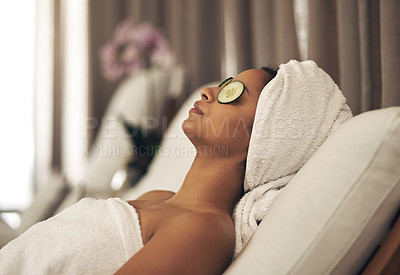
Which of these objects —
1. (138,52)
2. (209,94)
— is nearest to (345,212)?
(209,94)

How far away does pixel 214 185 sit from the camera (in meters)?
0.98

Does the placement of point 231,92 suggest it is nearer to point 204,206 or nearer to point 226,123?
point 226,123

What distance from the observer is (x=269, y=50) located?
1.85 meters

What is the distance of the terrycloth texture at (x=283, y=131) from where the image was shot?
932 mm

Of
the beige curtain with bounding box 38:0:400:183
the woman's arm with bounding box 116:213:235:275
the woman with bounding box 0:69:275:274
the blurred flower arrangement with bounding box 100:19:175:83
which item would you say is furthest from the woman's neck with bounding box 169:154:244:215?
the blurred flower arrangement with bounding box 100:19:175:83

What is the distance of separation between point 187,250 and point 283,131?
36 centimetres

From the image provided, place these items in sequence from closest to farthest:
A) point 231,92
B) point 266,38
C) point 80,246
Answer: point 80,246 → point 231,92 → point 266,38

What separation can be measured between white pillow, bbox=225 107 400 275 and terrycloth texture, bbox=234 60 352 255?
20 centimetres

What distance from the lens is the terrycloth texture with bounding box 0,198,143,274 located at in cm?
82

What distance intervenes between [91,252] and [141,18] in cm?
272

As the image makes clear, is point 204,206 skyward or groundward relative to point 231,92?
groundward

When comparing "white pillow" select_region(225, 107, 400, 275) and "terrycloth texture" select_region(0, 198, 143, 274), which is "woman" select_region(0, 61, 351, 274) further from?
"white pillow" select_region(225, 107, 400, 275)

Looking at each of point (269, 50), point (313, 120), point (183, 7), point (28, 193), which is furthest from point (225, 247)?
point (28, 193)

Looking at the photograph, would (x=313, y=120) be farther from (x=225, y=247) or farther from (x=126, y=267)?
(x=126, y=267)
